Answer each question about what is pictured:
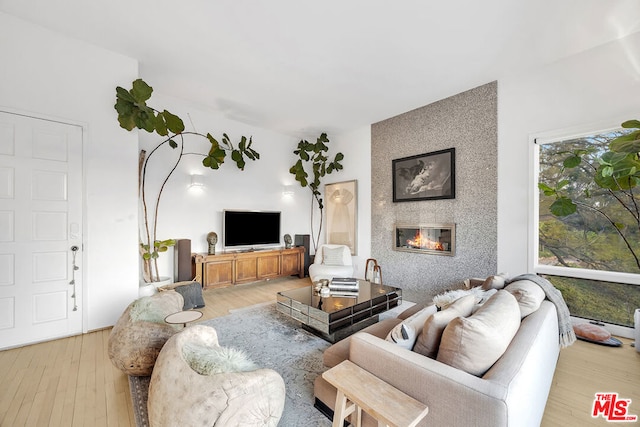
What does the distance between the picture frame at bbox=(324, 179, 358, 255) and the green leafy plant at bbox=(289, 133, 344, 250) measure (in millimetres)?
263

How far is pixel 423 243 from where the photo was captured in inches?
165

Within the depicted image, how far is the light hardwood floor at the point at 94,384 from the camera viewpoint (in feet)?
5.47

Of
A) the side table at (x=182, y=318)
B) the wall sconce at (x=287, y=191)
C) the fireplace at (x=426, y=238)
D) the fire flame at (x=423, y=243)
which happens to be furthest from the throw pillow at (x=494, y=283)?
the wall sconce at (x=287, y=191)

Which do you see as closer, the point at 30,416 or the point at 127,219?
the point at 30,416

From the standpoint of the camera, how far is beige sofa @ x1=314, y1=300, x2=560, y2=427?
101 cm

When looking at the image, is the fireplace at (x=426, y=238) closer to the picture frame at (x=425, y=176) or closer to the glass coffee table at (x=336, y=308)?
the picture frame at (x=425, y=176)

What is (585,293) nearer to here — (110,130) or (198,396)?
(198,396)

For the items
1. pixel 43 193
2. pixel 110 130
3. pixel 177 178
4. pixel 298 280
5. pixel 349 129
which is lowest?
pixel 298 280

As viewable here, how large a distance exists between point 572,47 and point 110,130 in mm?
5258

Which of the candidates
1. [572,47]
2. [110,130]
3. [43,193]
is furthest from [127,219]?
[572,47]

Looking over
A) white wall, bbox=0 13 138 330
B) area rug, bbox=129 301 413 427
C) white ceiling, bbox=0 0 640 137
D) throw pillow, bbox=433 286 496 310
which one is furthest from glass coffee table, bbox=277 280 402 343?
white ceiling, bbox=0 0 640 137

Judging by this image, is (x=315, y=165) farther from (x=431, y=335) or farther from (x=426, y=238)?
(x=431, y=335)

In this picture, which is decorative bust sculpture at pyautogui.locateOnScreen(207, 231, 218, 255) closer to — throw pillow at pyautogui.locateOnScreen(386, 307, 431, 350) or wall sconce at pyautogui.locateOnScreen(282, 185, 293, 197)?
wall sconce at pyautogui.locateOnScreen(282, 185, 293, 197)

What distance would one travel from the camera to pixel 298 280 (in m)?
5.27
